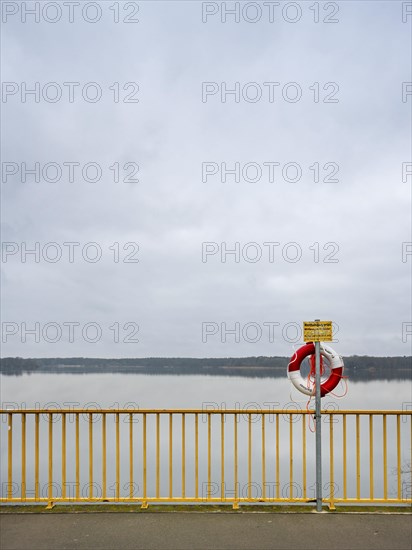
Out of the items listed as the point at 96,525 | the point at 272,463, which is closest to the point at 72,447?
the point at 272,463

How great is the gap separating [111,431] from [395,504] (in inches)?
1087

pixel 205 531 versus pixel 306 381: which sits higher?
pixel 306 381

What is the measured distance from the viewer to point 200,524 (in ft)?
16.3

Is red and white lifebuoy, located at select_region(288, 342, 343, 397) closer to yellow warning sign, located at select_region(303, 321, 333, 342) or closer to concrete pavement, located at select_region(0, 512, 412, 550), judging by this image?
yellow warning sign, located at select_region(303, 321, 333, 342)

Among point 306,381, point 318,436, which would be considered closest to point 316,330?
point 306,381

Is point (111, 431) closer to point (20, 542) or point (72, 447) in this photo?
point (72, 447)

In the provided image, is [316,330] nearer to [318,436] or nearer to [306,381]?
[306,381]

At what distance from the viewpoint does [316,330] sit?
5.71 meters

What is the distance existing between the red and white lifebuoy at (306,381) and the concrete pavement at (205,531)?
4.33ft

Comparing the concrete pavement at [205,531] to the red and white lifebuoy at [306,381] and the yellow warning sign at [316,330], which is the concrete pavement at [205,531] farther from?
the yellow warning sign at [316,330]

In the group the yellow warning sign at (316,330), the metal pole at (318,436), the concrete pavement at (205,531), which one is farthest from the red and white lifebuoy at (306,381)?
the concrete pavement at (205,531)

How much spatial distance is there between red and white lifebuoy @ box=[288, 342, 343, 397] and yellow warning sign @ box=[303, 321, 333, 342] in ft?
1.12

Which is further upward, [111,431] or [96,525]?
[96,525]

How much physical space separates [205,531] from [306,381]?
2.05m
